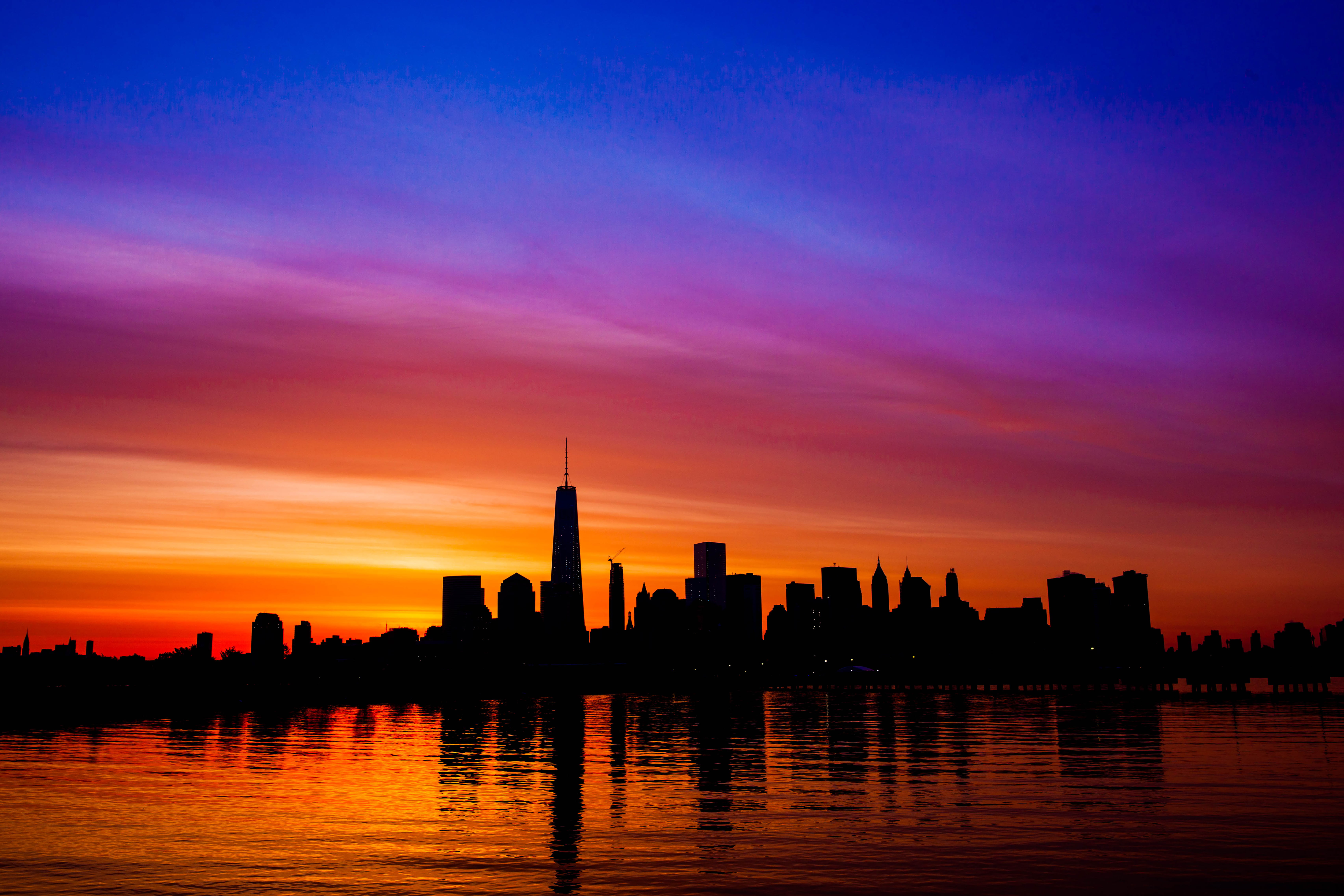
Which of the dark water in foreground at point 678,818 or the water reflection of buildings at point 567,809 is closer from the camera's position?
the dark water in foreground at point 678,818

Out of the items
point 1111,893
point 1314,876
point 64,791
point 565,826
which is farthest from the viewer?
point 64,791

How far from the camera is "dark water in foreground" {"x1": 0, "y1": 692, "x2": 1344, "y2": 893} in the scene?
31.9 meters

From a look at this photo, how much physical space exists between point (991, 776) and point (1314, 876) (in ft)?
96.0

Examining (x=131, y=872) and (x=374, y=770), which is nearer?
(x=131, y=872)

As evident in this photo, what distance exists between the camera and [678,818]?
4406cm

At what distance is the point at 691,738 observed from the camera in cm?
10012

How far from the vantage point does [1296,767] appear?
6725 cm

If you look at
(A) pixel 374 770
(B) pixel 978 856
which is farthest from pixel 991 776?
(A) pixel 374 770

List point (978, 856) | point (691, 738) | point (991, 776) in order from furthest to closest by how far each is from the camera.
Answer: point (691, 738)
point (991, 776)
point (978, 856)

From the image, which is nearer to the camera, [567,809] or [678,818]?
[678,818]

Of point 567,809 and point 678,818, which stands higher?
point 678,818

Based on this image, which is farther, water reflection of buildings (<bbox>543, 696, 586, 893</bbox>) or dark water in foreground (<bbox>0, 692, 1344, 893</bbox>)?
water reflection of buildings (<bbox>543, 696, 586, 893</bbox>)

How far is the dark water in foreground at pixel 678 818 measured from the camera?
31.9m

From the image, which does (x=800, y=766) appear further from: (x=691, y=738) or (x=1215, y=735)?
(x=1215, y=735)
